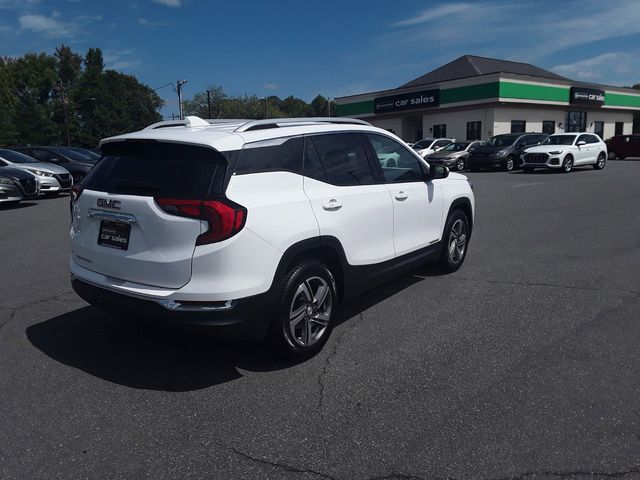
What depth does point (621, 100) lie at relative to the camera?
50.8 m

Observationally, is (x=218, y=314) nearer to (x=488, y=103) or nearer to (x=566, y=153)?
(x=566, y=153)

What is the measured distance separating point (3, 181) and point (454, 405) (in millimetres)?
13687

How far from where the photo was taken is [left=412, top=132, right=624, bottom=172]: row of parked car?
22.5 m

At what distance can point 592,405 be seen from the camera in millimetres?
3266

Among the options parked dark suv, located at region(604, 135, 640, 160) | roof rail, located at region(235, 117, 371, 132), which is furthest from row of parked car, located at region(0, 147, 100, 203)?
parked dark suv, located at region(604, 135, 640, 160)

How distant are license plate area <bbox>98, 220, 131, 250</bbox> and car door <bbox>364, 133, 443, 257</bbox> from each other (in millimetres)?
2384

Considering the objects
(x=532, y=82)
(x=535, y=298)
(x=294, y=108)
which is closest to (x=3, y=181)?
(x=535, y=298)

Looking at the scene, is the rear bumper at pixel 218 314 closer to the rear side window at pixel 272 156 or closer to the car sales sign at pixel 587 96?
the rear side window at pixel 272 156

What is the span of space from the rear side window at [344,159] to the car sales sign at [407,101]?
1608 inches

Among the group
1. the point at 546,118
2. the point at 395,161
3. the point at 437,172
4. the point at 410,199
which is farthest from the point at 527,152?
the point at 546,118

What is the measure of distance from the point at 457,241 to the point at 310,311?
301 cm

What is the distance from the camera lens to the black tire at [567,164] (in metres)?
22.5

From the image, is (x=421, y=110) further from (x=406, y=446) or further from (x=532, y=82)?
(x=406, y=446)

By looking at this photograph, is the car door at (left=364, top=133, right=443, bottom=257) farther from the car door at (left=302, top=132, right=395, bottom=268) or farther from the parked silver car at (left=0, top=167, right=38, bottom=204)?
the parked silver car at (left=0, top=167, right=38, bottom=204)
